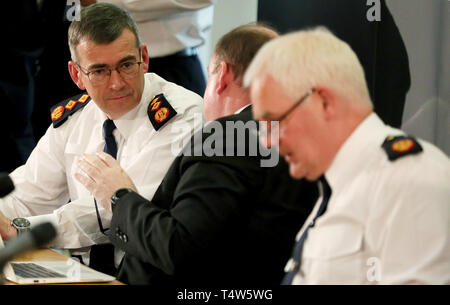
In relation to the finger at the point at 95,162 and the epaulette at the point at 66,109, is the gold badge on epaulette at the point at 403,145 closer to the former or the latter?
the finger at the point at 95,162

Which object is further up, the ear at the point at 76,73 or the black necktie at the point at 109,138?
the ear at the point at 76,73

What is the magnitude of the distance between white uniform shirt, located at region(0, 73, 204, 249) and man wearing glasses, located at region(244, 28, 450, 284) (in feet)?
3.52

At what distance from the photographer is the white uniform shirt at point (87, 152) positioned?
2.71 metres

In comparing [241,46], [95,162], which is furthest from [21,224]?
[241,46]

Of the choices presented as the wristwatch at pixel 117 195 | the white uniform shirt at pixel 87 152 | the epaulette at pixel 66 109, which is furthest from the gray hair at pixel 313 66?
the epaulette at pixel 66 109

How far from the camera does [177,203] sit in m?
2.10

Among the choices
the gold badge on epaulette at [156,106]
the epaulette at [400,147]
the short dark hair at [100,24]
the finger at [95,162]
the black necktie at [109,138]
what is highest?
the short dark hair at [100,24]

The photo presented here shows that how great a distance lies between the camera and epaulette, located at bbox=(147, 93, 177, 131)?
2773 mm

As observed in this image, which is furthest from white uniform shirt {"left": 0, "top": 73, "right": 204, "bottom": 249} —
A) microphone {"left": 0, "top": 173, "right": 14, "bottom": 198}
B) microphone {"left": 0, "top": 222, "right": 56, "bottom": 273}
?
microphone {"left": 0, "top": 222, "right": 56, "bottom": 273}

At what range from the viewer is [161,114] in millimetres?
2793

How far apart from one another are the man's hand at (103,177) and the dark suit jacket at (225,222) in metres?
0.21
